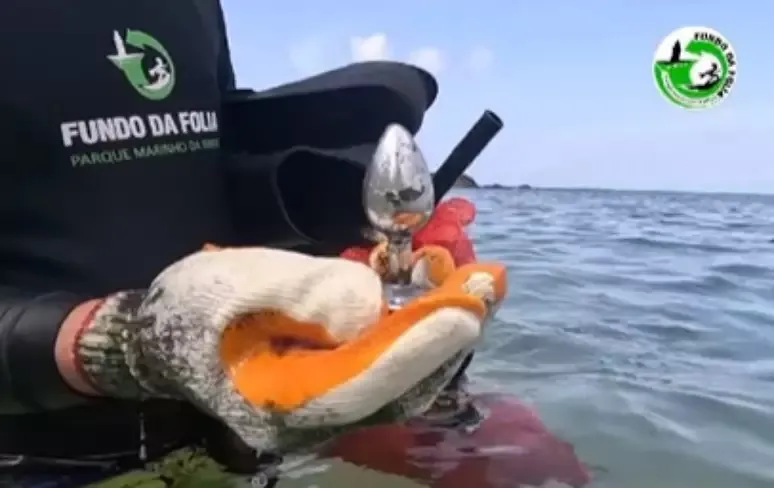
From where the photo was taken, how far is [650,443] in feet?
6.95

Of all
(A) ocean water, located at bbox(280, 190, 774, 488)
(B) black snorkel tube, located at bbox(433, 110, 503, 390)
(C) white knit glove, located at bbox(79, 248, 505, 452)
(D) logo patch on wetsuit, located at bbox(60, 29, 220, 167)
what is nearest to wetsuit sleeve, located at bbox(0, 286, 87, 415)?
(C) white knit glove, located at bbox(79, 248, 505, 452)

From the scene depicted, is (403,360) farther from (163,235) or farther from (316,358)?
(163,235)

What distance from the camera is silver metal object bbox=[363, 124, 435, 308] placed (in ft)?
3.63

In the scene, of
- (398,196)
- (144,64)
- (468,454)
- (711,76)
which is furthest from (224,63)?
(711,76)

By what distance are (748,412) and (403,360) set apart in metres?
1.76

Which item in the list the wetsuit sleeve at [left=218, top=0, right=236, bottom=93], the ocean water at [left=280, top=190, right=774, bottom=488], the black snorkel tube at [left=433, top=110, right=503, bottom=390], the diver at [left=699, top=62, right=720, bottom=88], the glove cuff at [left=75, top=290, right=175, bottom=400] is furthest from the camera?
the diver at [left=699, top=62, right=720, bottom=88]

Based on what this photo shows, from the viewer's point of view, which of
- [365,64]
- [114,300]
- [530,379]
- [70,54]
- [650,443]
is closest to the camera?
[114,300]

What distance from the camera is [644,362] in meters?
2.87

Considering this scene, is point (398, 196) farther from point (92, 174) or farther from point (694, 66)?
point (694, 66)

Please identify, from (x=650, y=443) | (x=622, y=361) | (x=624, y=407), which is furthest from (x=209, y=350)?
(x=622, y=361)

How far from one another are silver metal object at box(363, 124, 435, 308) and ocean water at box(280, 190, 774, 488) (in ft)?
2.08

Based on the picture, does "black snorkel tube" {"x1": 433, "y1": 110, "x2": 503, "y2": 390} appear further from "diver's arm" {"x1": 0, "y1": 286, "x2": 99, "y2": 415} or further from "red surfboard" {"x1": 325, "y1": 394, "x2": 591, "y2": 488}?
"diver's arm" {"x1": 0, "y1": 286, "x2": 99, "y2": 415}

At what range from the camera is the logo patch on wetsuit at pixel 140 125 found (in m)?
1.25

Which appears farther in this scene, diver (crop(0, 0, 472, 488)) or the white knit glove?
diver (crop(0, 0, 472, 488))
